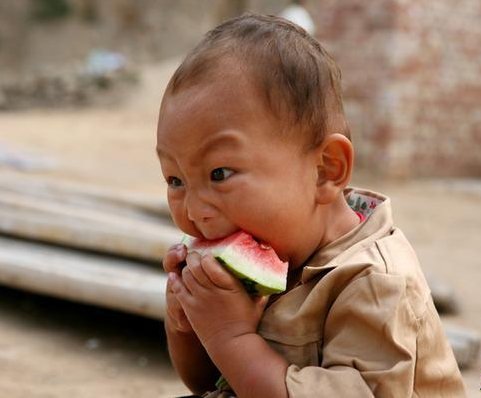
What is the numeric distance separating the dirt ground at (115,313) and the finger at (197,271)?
165 centimetres

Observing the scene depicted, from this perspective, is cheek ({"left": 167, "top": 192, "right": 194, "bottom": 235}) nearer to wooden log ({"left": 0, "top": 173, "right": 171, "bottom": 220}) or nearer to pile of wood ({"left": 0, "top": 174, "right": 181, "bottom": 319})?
pile of wood ({"left": 0, "top": 174, "right": 181, "bottom": 319})

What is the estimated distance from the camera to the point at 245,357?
5.57ft

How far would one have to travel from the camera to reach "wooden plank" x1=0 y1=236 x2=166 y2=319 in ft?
12.0

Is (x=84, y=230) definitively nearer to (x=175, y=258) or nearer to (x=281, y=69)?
(x=175, y=258)

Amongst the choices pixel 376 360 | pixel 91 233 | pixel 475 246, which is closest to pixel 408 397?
pixel 376 360

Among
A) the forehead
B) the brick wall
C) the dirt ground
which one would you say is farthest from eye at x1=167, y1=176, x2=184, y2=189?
the brick wall

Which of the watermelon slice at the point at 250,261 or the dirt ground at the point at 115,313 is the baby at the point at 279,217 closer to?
the watermelon slice at the point at 250,261

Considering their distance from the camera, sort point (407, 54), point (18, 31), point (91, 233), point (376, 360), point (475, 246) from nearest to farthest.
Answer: point (376, 360), point (91, 233), point (475, 246), point (407, 54), point (18, 31)

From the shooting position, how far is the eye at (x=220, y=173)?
1726 mm

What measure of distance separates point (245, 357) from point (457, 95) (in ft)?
34.5

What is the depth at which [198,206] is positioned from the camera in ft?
5.73

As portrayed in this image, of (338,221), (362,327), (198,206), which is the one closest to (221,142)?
(198,206)

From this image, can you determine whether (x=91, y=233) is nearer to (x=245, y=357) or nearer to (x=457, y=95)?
(x=245, y=357)

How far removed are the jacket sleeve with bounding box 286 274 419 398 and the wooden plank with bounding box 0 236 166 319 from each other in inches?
79.1
